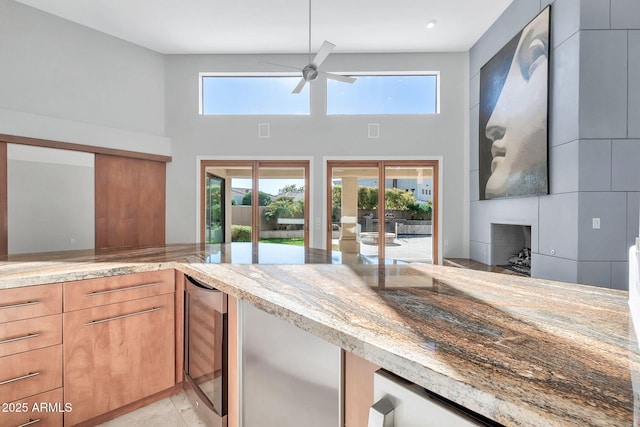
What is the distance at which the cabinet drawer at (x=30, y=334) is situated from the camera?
5.09 ft

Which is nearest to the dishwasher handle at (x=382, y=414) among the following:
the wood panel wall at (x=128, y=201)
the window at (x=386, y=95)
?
the wood panel wall at (x=128, y=201)

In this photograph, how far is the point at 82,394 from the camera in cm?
178

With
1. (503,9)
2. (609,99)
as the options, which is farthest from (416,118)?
(609,99)

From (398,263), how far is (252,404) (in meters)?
1.00

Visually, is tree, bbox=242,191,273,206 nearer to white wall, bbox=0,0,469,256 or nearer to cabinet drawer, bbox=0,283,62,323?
white wall, bbox=0,0,469,256

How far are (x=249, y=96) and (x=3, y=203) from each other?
333 cm

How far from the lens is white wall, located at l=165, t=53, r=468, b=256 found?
4.83 metres

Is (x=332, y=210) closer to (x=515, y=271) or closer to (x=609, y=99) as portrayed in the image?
(x=515, y=271)

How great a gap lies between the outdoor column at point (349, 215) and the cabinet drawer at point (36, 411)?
12.7 feet

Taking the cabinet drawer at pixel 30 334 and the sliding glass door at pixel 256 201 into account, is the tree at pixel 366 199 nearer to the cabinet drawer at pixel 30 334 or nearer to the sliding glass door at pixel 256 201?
the sliding glass door at pixel 256 201

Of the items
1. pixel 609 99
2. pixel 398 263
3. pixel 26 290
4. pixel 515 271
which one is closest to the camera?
pixel 26 290

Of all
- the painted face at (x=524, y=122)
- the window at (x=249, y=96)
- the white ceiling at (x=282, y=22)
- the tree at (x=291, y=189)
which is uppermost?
the white ceiling at (x=282, y=22)

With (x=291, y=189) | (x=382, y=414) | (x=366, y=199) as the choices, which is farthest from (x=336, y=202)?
(x=382, y=414)

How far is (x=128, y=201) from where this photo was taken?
4324mm
